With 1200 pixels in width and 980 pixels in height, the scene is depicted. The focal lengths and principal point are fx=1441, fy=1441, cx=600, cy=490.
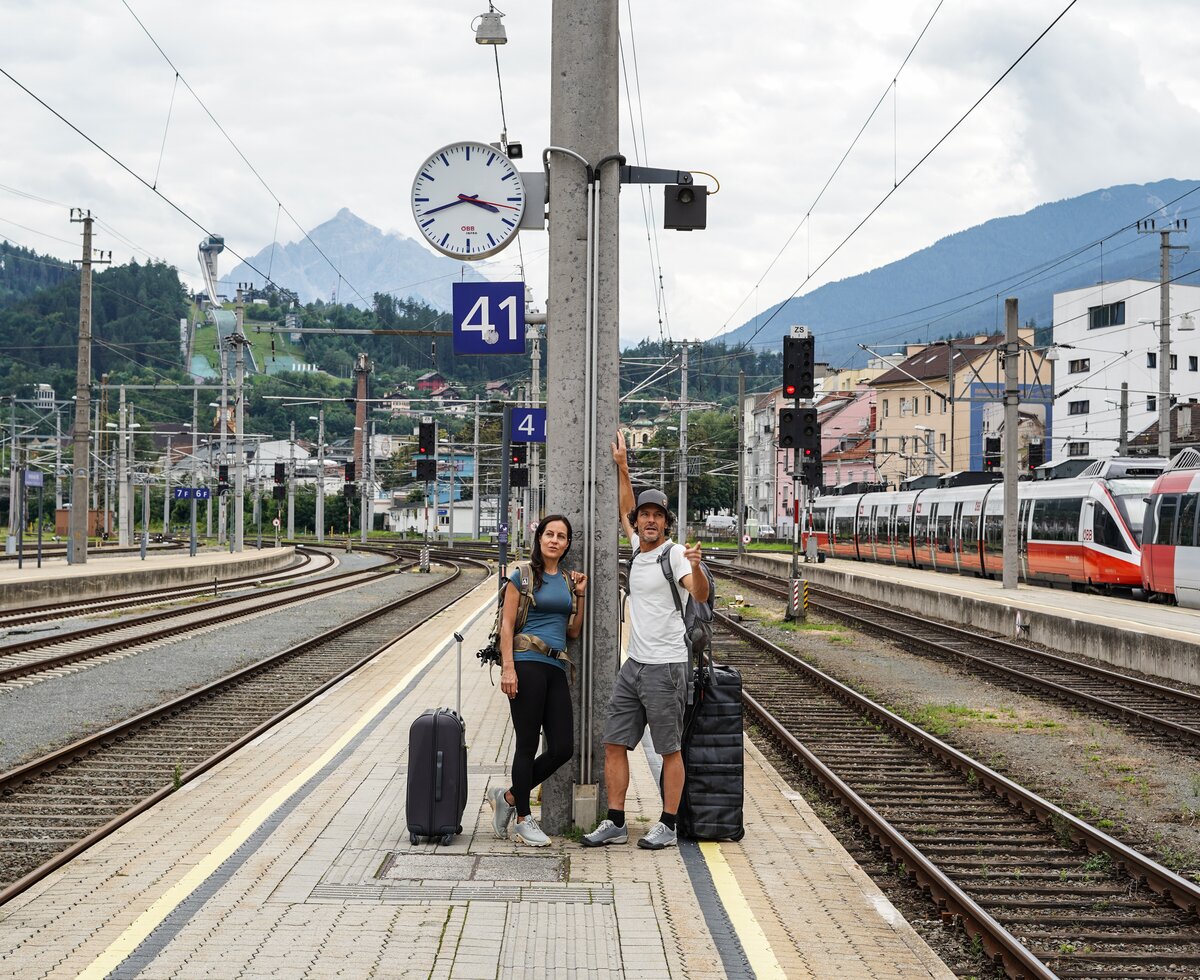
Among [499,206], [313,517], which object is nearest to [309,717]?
[499,206]

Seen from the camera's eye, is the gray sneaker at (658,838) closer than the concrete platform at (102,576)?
Yes

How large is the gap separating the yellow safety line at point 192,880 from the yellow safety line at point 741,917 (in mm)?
2503

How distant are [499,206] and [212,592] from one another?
100ft

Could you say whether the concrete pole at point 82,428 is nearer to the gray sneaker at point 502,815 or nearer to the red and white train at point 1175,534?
the red and white train at point 1175,534

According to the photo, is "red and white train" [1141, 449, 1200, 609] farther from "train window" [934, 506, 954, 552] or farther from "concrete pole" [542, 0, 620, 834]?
"concrete pole" [542, 0, 620, 834]

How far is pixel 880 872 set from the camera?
334 inches

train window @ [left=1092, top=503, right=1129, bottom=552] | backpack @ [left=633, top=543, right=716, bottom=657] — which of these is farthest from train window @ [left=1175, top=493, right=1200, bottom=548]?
backpack @ [left=633, top=543, right=716, bottom=657]

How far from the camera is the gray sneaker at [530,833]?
775cm

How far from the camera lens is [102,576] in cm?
3519

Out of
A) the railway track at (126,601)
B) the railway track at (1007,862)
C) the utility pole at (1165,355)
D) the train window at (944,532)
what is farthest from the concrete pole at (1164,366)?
the railway track at (1007,862)

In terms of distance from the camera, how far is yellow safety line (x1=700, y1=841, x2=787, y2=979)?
583 cm

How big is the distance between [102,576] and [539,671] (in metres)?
29.9

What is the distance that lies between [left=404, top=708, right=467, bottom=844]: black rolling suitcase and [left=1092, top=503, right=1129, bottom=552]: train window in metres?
25.0

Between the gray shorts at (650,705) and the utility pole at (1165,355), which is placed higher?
the utility pole at (1165,355)
